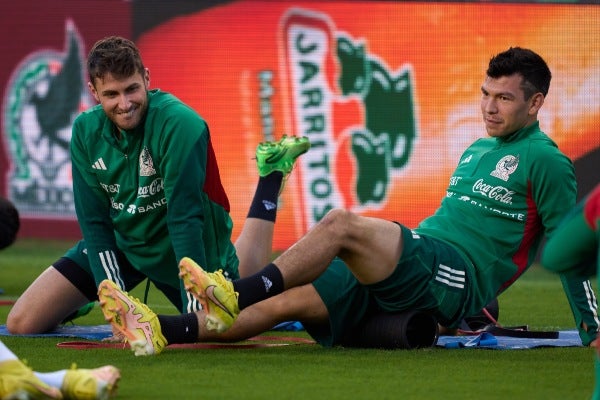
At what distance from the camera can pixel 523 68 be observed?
241 inches

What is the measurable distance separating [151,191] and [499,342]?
1.87 metres

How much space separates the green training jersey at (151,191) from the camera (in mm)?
5695

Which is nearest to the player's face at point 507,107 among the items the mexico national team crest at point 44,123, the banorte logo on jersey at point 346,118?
the banorte logo on jersey at point 346,118

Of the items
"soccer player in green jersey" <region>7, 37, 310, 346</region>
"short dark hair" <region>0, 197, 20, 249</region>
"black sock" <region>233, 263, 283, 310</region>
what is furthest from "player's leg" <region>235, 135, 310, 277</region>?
"black sock" <region>233, 263, 283, 310</region>

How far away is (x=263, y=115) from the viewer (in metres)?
12.4

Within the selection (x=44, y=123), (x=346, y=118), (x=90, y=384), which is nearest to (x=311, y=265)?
(x=90, y=384)

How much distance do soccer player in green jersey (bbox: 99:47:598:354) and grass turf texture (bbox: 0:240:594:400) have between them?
163 mm

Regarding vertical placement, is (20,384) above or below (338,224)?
below

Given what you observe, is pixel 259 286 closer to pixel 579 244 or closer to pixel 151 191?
pixel 151 191

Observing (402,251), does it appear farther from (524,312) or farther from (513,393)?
(524,312)

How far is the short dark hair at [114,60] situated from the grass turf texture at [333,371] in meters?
1.28

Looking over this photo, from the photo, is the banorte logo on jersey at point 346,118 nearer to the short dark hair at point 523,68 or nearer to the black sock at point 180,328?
the short dark hair at point 523,68

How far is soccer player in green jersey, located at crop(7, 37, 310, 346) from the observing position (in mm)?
5691

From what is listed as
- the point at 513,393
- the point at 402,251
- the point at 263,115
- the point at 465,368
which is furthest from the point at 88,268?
the point at 263,115
